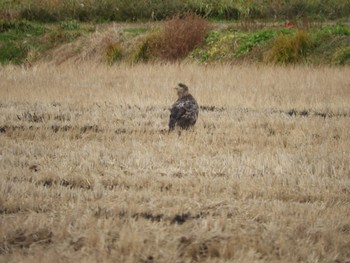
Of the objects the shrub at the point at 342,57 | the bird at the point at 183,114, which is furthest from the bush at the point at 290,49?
the bird at the point at 183,114

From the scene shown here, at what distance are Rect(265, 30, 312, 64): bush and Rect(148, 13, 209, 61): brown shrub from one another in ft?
11.4

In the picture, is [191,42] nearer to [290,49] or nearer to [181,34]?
[181,34]

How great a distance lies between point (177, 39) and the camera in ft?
67.7

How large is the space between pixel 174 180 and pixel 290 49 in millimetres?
12394

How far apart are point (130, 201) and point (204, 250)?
1044mm

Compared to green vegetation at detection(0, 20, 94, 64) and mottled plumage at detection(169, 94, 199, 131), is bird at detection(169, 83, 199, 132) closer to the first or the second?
mottled plumage at detection(169, 94, 199, 131)

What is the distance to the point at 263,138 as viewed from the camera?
27.8ft

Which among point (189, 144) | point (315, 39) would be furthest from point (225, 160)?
point (315, 39)

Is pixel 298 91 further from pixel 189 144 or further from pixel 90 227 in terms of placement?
pixel 90 227

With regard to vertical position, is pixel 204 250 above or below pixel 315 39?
below

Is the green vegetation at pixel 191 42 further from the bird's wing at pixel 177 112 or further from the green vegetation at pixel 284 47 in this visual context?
the bird's wing at pixel 177 112

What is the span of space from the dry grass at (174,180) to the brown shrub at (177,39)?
8.07m

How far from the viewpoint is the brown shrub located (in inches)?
810

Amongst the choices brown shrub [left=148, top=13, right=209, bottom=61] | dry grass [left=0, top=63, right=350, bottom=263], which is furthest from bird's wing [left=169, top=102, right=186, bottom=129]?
brown shrub [left=148, top=13, right=209, bottom=61]
